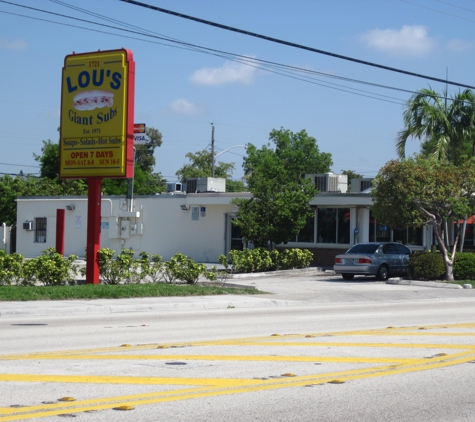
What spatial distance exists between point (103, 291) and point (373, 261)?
1340 centimetres

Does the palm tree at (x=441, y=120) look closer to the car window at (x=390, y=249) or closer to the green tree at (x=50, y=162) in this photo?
the car window at (x=390, y=249)

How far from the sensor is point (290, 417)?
6992mm

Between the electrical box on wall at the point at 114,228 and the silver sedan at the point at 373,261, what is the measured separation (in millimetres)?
14262

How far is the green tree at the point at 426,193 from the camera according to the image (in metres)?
28.4

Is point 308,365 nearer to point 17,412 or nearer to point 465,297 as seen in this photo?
point 17,412

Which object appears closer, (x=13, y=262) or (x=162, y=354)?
(x=162, y=354)

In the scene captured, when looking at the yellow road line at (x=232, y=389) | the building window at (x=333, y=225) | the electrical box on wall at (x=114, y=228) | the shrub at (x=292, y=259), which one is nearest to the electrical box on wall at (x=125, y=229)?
the electrical box on wall at (x=114, y=228)

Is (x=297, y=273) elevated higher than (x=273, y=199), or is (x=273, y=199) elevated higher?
(x=273, y=199)

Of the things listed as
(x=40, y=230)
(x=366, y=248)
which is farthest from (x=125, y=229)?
(x=366, y=248)

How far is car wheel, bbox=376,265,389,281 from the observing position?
99.2 feet

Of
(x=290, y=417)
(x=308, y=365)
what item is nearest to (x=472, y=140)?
(x=308, y=365)

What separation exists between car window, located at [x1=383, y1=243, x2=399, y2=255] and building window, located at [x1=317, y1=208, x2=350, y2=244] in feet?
15.3

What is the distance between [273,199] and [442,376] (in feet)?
78.6

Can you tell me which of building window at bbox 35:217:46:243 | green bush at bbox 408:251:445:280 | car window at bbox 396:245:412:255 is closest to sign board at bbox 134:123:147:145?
building window at bbox 35:217:46:243
